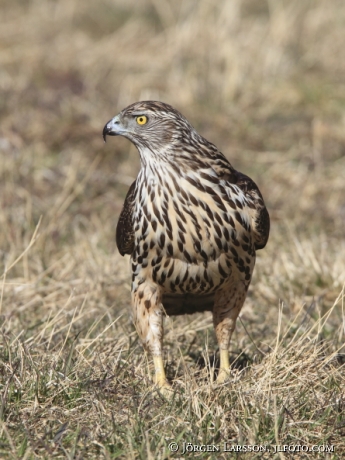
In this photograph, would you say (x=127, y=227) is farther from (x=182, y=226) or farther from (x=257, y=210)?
(x=257, y=210)

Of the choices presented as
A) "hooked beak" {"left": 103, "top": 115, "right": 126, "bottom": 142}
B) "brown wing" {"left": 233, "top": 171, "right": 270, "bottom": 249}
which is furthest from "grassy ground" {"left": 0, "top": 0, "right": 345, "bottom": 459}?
"hooked beak" {"left": 103, "top": 115, "right": 126, "bottom": 142}

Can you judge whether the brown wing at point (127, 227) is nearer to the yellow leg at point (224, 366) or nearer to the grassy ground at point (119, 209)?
the grassy ground at point (119, 209)

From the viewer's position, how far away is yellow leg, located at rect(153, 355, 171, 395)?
13.0ft

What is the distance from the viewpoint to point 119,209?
24.7 ft

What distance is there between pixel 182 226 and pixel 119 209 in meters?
3.49

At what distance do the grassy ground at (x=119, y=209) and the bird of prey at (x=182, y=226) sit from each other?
24 centimetres

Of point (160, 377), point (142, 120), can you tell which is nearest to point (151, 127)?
point (142, 120)

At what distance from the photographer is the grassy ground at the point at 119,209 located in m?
3.63

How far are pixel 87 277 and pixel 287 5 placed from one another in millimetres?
8534

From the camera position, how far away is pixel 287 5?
13031 millimetres

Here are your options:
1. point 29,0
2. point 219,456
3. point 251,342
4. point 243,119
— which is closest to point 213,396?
point 219,456

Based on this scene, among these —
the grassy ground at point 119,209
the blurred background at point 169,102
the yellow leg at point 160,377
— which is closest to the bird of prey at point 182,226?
the yellow leg at point 160,377

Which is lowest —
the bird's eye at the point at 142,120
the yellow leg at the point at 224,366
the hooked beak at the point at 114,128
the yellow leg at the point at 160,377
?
the yellow leg at the point at 224,366

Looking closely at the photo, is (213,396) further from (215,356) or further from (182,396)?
(215,356)
